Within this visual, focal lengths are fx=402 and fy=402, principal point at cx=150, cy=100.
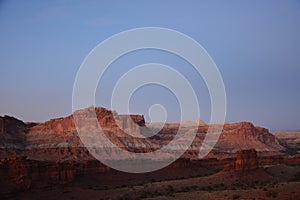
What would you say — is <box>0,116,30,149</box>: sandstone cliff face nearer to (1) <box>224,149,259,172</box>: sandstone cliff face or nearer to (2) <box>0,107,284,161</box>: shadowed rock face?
(2) <box>0,107,284,161</box>: shadowed rock face

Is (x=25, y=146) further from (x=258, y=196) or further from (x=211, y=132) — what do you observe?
(x=258, y=196)

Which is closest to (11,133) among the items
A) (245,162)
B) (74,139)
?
(74,139)

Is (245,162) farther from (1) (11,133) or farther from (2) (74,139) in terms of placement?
(1) (11,133)

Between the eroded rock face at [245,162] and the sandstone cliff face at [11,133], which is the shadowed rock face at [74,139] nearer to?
the sandstone cliff face at [11,133]

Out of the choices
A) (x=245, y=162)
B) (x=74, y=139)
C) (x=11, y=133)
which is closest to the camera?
(x=245, y=162)

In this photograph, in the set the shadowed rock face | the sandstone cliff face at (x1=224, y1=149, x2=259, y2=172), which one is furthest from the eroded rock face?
the shadowed rock face

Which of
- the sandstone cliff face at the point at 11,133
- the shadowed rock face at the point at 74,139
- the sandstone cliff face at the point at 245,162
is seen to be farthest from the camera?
the sandstone cliff face at the point at 11,133

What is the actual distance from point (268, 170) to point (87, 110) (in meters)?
66.1

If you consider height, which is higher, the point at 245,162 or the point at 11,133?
the point at 11,133

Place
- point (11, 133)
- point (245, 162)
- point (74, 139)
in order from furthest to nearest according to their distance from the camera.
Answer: point (74, 139), point (11, 133), point (245, 162)

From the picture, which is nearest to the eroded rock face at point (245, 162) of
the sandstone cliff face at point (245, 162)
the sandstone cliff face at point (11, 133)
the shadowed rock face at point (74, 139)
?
the sandstone cliff face at point (245, 162)

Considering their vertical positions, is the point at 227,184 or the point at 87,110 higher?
the point at 87,110

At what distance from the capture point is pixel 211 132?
13675 centimetres

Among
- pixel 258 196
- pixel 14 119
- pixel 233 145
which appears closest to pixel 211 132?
pixel 233 145
